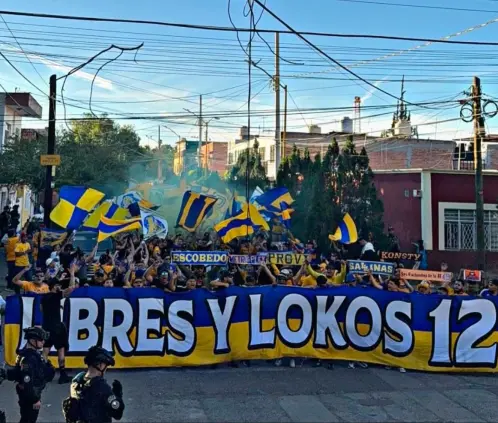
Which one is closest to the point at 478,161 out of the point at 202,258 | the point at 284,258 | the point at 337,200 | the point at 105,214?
the point at 337,200

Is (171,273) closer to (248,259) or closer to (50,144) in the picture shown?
(248,259)

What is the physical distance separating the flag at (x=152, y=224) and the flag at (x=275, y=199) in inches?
142

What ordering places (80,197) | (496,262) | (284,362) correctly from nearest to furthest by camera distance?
(284,362) → (80,197) → (496,262)

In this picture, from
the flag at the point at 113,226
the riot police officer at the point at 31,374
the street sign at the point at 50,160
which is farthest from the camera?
the street sign at the point at 50,160

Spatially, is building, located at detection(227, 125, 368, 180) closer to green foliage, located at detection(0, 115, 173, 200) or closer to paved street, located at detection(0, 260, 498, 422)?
green foliage, located at detection(0, 115, 173, 200)

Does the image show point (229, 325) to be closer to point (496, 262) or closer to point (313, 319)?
point (313, 319)

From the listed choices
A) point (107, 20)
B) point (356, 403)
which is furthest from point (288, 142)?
point (356, 403)

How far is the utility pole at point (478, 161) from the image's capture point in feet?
57.5

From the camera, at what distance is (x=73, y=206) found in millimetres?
12336

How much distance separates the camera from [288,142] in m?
40.2

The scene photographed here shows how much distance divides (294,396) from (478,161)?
1293 centimetres

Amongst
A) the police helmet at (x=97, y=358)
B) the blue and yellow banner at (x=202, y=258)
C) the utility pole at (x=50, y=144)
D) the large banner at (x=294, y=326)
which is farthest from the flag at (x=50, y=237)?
the police helmet at (x=97, y=358)

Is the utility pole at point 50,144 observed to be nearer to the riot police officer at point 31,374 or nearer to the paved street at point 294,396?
the paved street at point 294,396

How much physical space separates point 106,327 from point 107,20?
4.92 metres
